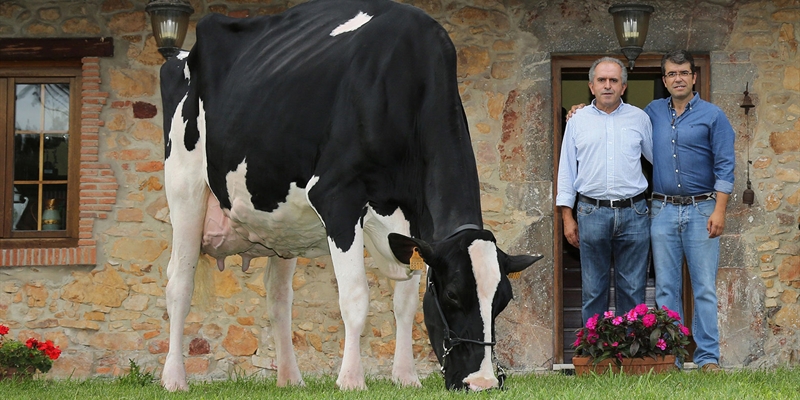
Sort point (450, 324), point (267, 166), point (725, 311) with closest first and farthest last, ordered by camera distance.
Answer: point (450, 324)
point (267, 166)
point (725, 311)

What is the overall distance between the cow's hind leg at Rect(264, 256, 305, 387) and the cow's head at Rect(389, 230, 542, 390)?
5.99 ft

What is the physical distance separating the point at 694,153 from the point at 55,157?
5010mm

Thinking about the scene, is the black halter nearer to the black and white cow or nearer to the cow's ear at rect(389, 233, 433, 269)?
the black and white cow

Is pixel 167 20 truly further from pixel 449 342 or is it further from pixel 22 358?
pixel 449 342

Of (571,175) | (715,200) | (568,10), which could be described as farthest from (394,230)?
(568,10)

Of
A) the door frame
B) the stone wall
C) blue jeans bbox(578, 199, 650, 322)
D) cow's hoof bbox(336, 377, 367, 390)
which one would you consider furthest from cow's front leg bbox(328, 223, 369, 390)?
the door frame

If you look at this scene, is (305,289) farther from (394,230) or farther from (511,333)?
(394,230)

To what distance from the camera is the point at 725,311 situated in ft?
27.2

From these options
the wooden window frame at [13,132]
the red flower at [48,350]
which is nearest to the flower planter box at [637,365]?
the red flower at [48,350]

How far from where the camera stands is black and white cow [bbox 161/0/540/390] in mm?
4676

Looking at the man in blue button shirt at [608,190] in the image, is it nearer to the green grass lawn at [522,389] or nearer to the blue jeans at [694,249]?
the blue jeans at [694,249]

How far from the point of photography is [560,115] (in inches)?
334

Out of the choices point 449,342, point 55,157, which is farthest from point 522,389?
point 55,157

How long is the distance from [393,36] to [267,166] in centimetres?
94
